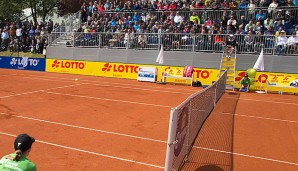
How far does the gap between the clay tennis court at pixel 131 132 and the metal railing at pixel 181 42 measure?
217 inches

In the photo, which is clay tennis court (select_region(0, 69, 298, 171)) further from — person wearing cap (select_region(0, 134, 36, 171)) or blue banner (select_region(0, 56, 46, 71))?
blue banner (select_region(0, 56, 46, 71))

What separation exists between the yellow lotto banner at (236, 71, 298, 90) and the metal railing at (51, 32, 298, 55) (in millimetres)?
1434

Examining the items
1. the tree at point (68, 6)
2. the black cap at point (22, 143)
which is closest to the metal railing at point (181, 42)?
the black cap at point (22, 143)

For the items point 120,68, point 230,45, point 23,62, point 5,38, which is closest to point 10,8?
point 5,38

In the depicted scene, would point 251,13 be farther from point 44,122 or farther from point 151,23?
point 44,122

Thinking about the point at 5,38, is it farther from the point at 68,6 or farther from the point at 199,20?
the point at 199,20

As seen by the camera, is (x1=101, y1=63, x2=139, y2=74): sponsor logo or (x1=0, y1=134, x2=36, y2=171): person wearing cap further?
(x1=101, y1=63, x2=139, y2=74): sponsor logo

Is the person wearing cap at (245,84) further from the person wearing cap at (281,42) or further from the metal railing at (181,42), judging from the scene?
the person wearing cap at (281,42)

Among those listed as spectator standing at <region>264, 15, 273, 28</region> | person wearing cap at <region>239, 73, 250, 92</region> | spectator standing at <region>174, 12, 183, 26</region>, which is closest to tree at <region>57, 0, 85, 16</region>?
spectator standing at <region>174, 12, 183, 26</region>

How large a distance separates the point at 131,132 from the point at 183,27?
15.8 metres

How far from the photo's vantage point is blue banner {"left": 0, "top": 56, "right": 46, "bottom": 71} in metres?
28.1

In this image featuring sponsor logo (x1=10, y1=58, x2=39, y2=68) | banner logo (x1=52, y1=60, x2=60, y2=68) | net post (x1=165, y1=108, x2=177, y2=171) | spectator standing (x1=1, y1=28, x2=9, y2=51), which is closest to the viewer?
net post (x1=165, y1=108, x2=177, y2=171)

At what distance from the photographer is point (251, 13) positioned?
71.6 feet

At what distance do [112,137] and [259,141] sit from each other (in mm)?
4190
